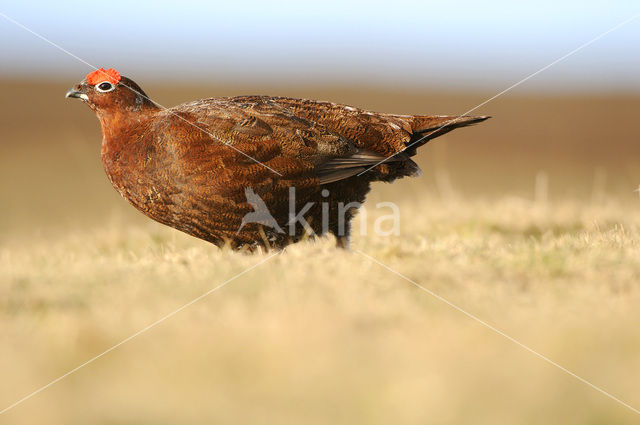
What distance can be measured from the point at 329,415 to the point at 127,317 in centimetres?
123

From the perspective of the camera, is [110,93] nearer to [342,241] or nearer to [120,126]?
[120,126]

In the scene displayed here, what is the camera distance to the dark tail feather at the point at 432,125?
5348mm

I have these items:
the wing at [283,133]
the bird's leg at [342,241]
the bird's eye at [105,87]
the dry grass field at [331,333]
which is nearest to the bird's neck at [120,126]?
the bird's eye at [105,87]

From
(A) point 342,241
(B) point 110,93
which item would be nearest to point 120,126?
(B) point 110,93

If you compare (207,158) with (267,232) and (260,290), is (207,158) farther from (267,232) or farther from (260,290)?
(260,290)

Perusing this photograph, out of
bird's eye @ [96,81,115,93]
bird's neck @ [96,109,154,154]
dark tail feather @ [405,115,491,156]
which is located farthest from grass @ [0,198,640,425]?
bird's eye @ [96,81,115,93]

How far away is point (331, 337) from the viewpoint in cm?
297

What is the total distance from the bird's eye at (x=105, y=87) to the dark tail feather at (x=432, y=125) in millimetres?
2096

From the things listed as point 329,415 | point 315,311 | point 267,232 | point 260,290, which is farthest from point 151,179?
point 329,415

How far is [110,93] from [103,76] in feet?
0.47

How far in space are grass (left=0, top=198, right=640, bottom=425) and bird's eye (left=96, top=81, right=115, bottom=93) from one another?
126 centimetres

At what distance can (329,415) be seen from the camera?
247 cm

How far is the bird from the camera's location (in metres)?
4.49

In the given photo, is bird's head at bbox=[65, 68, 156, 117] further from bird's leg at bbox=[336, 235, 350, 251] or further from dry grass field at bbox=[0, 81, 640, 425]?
bird's leg at bbox=[336, 235, 350, 251]
